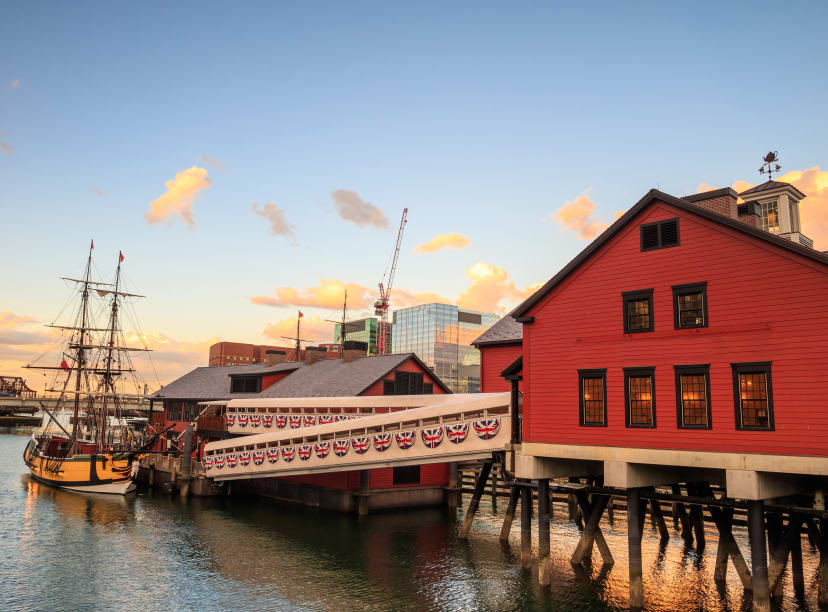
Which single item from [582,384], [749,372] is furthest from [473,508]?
[749,372]

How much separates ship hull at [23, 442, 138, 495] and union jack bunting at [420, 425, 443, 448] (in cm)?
2924

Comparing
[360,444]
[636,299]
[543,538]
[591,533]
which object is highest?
[636,299]

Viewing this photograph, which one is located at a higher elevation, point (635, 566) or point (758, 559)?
point (758, 559)

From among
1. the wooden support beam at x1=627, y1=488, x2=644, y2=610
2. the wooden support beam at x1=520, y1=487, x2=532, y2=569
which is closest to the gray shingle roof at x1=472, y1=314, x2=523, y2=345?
the wooden support beam at x1=520, y1=487, x2=532, y2=569

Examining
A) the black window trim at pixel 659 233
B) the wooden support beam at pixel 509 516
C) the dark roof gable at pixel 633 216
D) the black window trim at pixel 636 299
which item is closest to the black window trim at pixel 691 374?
the black window trim at pixel 636 299

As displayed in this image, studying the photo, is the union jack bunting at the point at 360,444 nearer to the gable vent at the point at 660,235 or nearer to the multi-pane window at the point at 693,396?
the multi-pane window at the point at 693,396

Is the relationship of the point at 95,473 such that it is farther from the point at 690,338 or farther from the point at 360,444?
the point at 690,338

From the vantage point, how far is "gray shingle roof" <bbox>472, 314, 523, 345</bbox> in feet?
119

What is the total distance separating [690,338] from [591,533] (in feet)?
31.3

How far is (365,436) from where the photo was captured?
30.8 metres

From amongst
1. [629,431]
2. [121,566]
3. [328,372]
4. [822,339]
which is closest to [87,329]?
[328,372]

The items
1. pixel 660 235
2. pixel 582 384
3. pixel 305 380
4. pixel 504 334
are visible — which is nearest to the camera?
pixel 660 235

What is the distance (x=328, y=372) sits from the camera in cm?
4841

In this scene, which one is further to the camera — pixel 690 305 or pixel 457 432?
pixel 457 432
